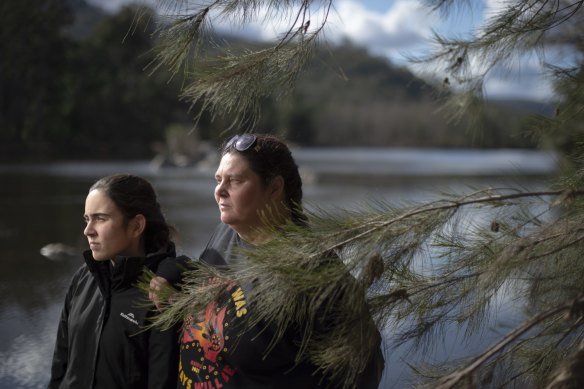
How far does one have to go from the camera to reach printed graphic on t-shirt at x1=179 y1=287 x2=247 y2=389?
1.80m

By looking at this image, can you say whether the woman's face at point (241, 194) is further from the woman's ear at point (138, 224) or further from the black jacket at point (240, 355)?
the woman's ear at point (138, 224)

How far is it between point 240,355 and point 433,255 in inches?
23.1

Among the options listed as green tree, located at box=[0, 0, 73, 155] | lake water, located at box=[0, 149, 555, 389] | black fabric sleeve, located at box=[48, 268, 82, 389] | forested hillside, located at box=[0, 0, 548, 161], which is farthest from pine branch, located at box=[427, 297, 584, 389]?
green tree, located at box=[0, 0, 73, 155]

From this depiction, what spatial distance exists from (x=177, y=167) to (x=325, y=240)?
2491 centimetres

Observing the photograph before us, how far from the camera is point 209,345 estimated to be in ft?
6.14

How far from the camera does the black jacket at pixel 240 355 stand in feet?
5.91

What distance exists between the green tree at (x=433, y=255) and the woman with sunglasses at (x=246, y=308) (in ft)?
0.20

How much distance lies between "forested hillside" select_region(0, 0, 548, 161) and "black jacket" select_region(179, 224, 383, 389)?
1.83ft

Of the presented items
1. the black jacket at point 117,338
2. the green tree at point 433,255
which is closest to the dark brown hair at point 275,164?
the green tree at point 433,255

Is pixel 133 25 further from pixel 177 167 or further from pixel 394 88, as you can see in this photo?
pixel 394 88

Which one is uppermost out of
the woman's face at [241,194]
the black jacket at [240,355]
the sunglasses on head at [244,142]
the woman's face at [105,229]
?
the sunglasses on head at [244,142]

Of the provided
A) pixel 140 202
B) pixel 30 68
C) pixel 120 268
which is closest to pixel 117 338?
pixel 120 268

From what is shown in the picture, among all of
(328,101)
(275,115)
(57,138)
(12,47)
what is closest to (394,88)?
(328,101)

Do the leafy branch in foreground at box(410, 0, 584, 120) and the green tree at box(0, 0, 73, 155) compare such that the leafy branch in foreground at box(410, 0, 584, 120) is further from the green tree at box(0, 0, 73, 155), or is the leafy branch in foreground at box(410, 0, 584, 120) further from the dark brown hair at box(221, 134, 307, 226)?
the green tree at box(0, 0, 73, 155)
